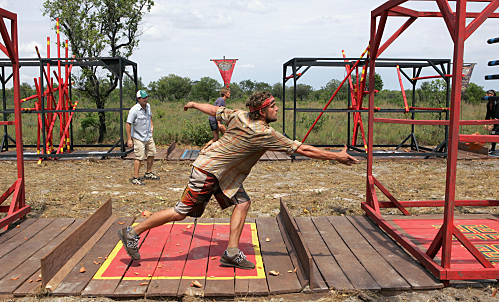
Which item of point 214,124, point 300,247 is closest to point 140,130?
point 214,124

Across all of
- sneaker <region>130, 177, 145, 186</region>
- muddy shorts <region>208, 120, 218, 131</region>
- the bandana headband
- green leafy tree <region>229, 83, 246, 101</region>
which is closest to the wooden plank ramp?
the bandana headband

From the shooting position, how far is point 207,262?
4297 mm

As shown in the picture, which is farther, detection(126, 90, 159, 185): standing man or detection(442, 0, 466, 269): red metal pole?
detection(126, 90, 159, 185): standing man

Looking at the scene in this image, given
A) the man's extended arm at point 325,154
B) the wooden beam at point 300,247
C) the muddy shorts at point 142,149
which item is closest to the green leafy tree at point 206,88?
the muddy shorts at point 142,149

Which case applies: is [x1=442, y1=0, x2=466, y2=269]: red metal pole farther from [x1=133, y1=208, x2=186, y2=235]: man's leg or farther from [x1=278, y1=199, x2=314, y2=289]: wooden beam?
[x1=133, y1=208, x2=186, y2=235]: man's leg

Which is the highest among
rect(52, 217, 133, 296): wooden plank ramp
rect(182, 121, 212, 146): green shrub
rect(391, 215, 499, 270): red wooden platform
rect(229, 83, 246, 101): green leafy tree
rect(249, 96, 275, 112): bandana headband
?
rect(229, 83, 246, 101): green leafy tree

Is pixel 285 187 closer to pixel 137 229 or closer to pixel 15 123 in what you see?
pixel 137 229

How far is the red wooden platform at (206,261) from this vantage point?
12.1 feet

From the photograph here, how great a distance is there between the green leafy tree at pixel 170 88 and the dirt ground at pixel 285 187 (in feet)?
145

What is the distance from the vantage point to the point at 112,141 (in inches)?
588

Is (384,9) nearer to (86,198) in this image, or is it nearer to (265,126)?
(265,126)

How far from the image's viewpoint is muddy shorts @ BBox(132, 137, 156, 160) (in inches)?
324

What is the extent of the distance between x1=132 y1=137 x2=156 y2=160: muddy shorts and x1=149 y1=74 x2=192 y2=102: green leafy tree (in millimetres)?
45857

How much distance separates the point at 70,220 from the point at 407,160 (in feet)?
29.2
